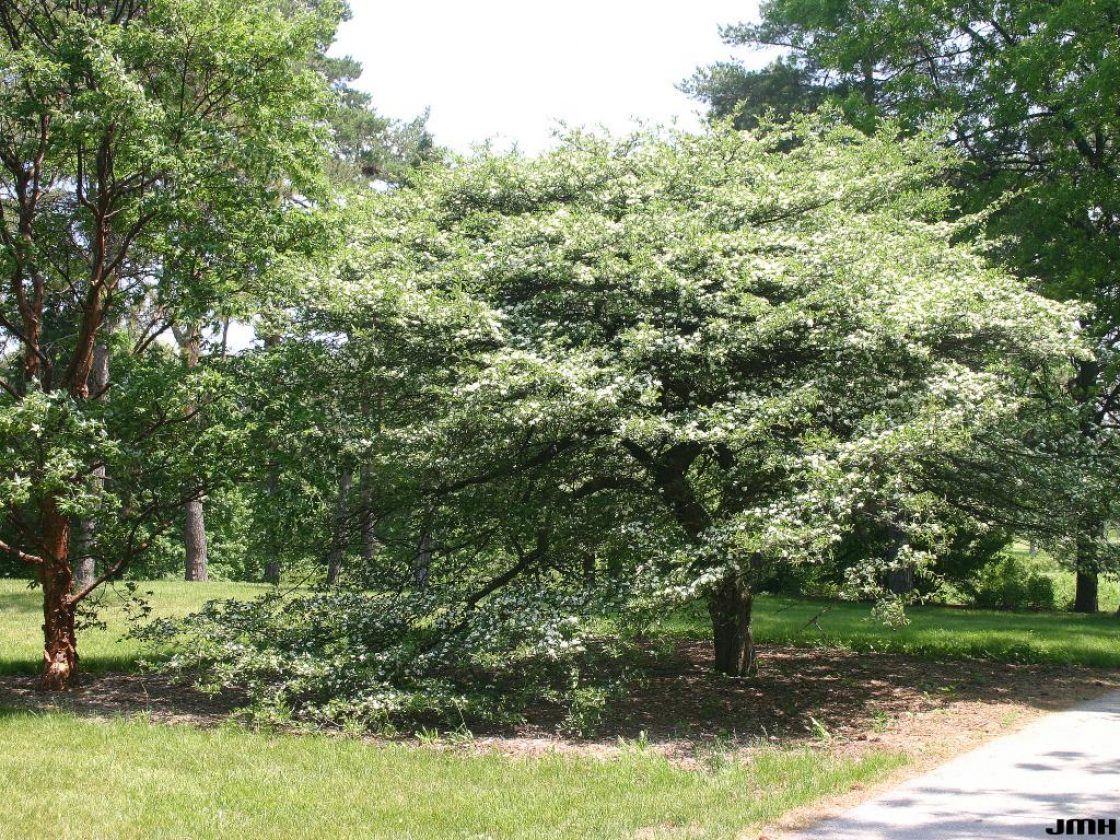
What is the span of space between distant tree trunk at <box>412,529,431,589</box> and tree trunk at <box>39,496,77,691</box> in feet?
11.8

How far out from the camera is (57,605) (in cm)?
1023

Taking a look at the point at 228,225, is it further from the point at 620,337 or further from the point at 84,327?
the point at 620,337

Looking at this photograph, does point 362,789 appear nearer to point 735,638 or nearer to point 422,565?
point 422,565

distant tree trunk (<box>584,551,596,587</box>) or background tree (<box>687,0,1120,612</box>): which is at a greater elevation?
background tree (<box>687,0,1120,612</box>)

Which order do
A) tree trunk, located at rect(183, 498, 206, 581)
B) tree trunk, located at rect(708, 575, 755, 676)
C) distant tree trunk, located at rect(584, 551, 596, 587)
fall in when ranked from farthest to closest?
tree trunk, located at rect(183, 498, 206, 581), tree trunk, located at rect(708, 575, 755, 676), distant tree trunk, located at rect(584, 551, 596, 587)

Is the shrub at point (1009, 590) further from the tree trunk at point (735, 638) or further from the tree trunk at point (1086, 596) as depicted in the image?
the tree trunk at point (735, 638)

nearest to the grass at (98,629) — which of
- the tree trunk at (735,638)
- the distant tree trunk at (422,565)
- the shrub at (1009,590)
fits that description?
the distant tree trunk at (422,565)

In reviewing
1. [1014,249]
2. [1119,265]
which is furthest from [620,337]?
[1014,249]

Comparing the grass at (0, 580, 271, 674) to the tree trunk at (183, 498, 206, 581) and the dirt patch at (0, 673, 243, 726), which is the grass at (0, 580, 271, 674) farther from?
the tree trunk at (183, 498, 206, 581)

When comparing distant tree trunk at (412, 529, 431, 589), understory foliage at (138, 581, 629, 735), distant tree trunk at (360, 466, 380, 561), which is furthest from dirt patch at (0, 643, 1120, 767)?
distant tree trunk at (360, 466, 380, 561)

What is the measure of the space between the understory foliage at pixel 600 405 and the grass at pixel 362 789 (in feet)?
3.61

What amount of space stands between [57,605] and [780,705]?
7.63 m

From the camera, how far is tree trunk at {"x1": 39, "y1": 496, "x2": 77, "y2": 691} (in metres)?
10.2

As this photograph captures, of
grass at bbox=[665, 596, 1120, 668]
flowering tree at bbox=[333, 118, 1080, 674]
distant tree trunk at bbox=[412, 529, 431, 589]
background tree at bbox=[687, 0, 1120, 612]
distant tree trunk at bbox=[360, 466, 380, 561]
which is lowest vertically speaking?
grass at bbox=[665, 596, 1120, 668]
